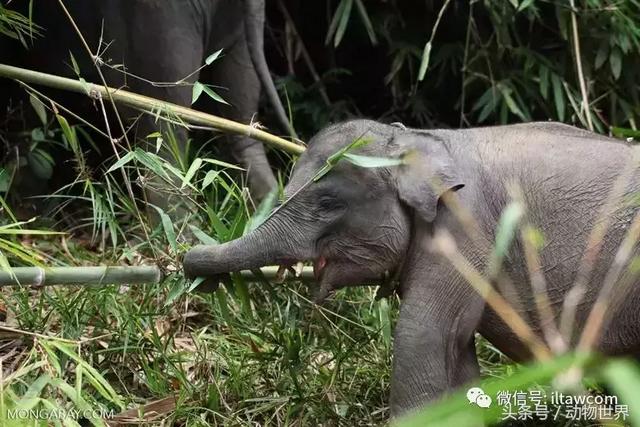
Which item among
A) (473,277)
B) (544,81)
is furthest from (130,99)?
(544,81)

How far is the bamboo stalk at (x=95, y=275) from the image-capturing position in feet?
6.40

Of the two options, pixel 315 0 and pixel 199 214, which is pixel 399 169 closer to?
pixel 199 214

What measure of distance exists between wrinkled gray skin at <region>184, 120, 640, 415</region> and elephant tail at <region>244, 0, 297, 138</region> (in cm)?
88

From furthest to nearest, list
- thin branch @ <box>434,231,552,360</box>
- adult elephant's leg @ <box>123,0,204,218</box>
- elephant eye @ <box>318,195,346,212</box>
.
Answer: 1. adult elephant's leg @ <box>123,0,204,218</box>
2. elephant eye @ <box>318,195,346,212</box>
3. thin branch @ <box>434,231,552,360</box>

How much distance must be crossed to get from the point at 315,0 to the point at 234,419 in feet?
7.97

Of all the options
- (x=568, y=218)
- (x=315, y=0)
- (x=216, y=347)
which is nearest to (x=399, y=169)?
(x=568, y=218)

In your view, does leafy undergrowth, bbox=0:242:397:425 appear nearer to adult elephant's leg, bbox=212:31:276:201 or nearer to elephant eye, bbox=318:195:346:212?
elephant eye, bbox=318:195:346:212

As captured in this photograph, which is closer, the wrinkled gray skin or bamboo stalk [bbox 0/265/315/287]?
the wrinkled gray skin

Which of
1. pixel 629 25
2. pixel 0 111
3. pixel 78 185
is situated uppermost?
pixel 629 25

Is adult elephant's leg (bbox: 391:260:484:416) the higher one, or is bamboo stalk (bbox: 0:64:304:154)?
bamboo stalk (bbox: 0:64:304:154)

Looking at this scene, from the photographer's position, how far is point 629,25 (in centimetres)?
333

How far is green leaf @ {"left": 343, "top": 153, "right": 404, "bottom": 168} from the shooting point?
5.72ft

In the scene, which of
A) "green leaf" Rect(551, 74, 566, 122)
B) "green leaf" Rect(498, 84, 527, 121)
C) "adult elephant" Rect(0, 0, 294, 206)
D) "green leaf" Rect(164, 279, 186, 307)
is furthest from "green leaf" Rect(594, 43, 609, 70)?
"green leaf" Rect(164, 279, 186, 307)

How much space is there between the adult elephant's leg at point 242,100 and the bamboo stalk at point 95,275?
106cm
